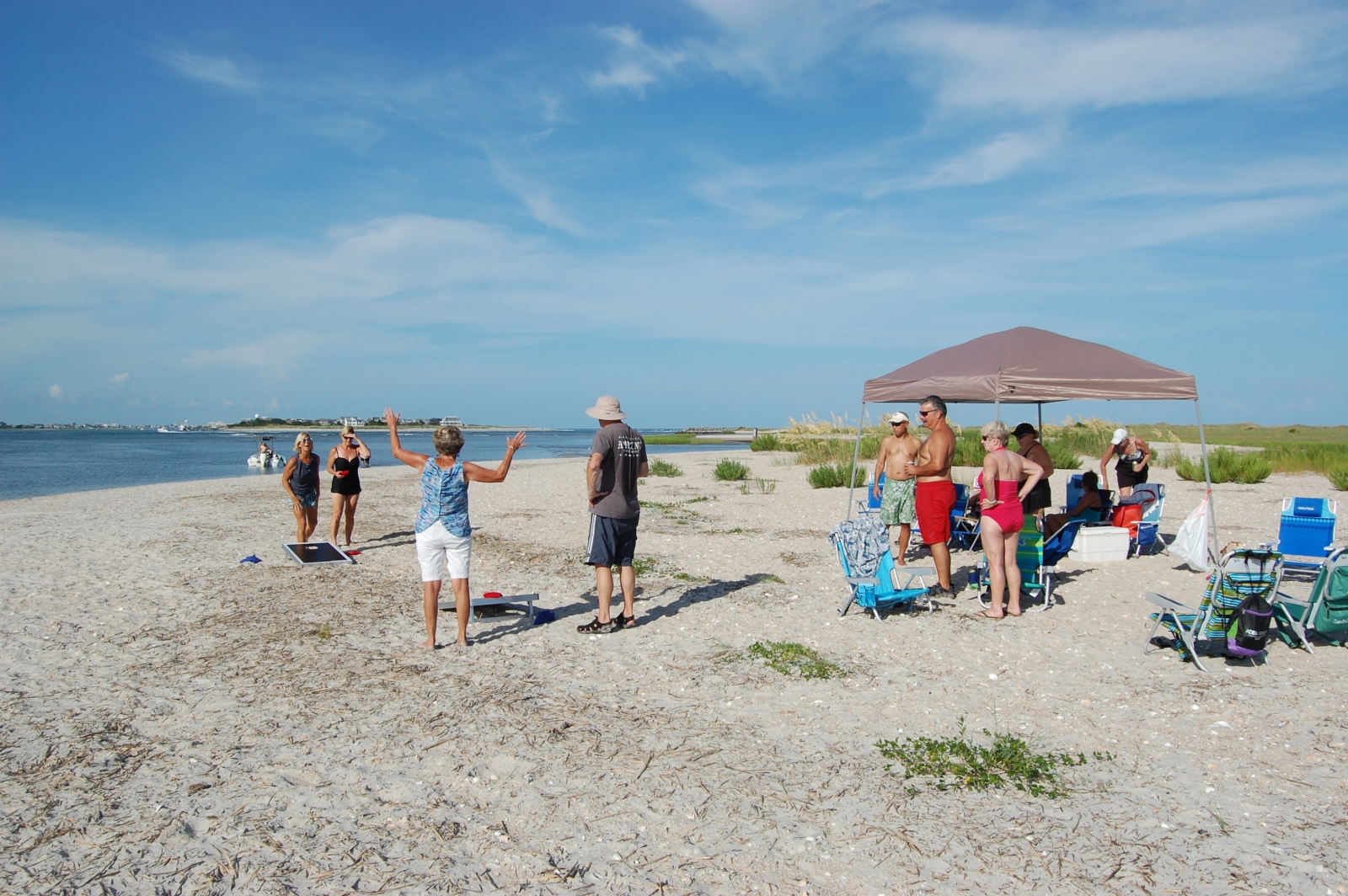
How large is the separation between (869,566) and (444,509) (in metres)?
3.71

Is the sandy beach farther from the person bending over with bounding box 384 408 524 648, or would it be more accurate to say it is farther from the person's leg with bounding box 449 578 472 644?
the person bending over with bounding box 384 408 524 648

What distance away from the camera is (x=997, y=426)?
690 cm

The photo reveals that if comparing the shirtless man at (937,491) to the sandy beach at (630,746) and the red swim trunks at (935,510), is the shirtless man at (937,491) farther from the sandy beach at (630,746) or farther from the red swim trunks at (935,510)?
the sandy beach at (630,746)

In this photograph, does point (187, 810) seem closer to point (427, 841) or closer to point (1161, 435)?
point (427, 841)

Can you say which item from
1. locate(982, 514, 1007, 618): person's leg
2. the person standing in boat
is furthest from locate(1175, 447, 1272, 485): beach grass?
the person standing in boat

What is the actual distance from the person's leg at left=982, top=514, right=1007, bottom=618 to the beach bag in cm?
172

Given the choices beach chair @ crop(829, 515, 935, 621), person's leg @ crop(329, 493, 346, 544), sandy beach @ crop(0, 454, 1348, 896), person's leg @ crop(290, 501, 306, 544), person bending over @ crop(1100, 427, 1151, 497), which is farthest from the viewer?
person bending over @ crop(1100, 427, 1151, 497)

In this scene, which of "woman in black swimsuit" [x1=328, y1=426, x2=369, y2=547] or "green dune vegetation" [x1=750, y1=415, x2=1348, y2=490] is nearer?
"woman in black swimsuit" [x1=328, y1=426, x2=369, y2=547]

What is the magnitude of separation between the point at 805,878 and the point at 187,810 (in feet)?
9.03

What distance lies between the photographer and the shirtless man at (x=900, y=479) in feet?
26.6

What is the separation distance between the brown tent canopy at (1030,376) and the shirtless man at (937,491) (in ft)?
5.12

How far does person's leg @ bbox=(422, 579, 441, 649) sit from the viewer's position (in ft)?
19.7

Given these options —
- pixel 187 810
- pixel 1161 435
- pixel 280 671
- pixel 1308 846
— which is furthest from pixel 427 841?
Answer: pixel 1161 435

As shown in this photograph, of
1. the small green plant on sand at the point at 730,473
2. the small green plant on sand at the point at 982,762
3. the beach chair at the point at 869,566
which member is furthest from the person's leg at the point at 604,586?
the small green plant on sand at the point at 730,473
